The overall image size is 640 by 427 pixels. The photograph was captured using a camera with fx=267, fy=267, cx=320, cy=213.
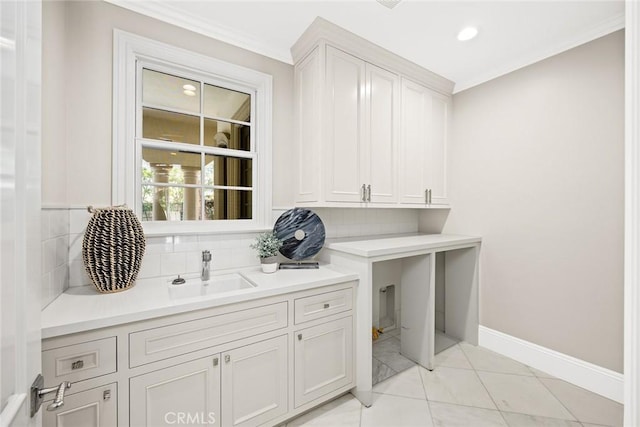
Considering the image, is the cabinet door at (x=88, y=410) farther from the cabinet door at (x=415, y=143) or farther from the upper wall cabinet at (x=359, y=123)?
the cabinet door at (x=415, y=143)

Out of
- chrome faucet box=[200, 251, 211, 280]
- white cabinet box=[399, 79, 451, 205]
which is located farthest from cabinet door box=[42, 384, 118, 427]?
white cabinet box=[399, 79, 451, 205]

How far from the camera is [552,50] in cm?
213

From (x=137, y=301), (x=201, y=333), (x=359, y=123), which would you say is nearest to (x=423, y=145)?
(x=359, y=123)

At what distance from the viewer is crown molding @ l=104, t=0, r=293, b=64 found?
1.70 m

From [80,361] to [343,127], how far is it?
198cm

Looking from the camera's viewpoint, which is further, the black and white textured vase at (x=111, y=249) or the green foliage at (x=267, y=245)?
the green foliage at (x=267, y=245)

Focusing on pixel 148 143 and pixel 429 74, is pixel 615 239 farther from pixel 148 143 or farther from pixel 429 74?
pixel 148 143

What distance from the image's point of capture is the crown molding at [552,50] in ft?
6.03

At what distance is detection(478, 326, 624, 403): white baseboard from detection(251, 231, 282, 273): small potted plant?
2135 millimetres

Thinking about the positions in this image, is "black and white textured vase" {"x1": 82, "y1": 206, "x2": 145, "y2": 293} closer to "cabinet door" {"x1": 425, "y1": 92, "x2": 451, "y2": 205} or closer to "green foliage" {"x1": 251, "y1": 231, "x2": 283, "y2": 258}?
"green foliage" {"x1": 251, "y1": 231, "x2": 283, "y2": 258}

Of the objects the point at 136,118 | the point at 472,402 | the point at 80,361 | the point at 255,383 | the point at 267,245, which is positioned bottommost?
the point at 472,402

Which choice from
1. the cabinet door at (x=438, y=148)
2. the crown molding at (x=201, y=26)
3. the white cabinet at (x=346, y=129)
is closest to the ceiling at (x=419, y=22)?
the crown molding at (x=201, y=26)

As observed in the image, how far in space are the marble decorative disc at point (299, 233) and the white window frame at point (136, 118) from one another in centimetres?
19
